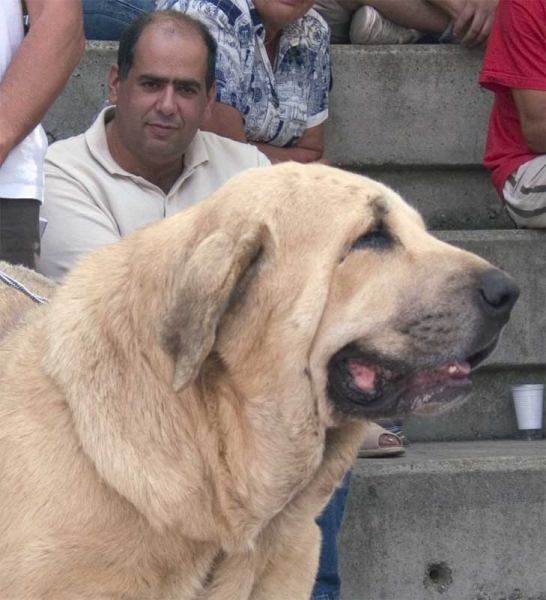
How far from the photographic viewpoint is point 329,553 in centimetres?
373

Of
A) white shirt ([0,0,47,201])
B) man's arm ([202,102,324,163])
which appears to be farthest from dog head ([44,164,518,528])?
man's arm ([202,102,324,163])

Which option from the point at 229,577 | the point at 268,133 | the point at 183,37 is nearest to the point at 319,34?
the point at 268,133

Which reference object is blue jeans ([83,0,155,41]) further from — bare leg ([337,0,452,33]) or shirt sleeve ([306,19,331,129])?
bare leg ([337,0,452,33])

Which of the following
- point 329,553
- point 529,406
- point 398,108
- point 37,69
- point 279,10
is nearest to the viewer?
point 37,69

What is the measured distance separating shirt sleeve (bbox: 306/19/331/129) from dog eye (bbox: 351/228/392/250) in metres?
2.70

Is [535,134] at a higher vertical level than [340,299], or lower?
lower

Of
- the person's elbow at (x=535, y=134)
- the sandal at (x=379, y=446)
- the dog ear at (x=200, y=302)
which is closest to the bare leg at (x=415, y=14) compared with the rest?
the person's elbow at (x=535, y=134)

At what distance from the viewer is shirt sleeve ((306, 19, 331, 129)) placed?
5.30 meters

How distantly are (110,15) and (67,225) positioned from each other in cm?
184

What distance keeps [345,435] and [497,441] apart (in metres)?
2.21

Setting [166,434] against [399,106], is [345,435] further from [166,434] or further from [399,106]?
[399,106]

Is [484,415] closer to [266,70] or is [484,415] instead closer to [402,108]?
[402,108]

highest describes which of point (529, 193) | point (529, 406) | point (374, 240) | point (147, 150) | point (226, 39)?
point (374, 240)

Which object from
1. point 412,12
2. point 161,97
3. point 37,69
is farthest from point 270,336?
point 412,12
